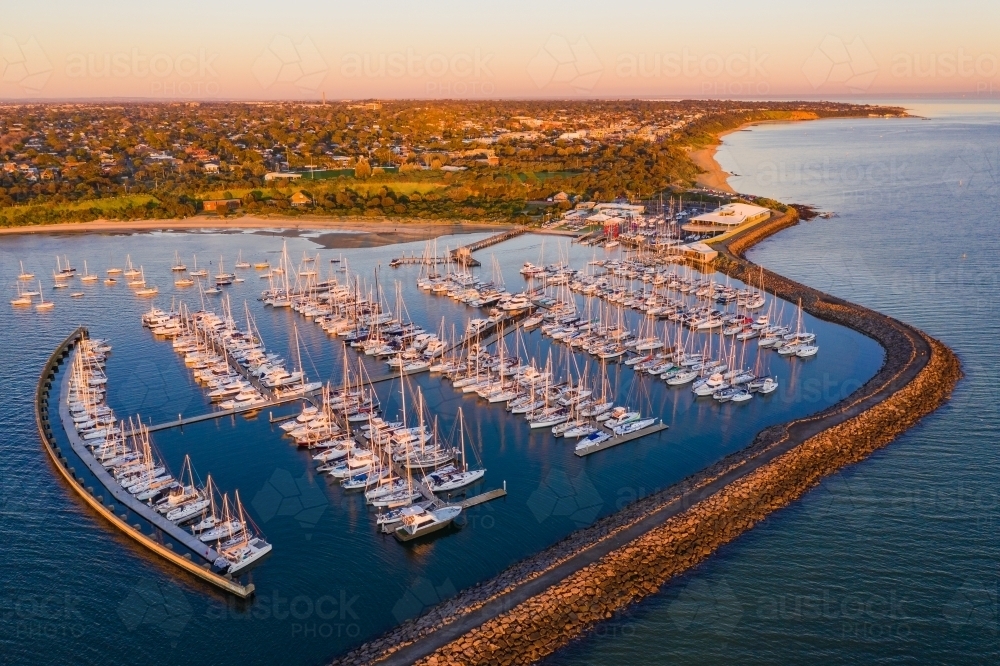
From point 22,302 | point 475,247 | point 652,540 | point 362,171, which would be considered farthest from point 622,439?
point 362,171

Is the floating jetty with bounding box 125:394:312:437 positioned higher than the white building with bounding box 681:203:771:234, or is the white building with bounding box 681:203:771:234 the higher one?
the white building with bounding box 681:203:771:234

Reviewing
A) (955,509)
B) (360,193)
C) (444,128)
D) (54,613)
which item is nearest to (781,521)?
(955,509)

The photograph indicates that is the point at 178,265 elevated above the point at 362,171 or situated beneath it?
situated beneath

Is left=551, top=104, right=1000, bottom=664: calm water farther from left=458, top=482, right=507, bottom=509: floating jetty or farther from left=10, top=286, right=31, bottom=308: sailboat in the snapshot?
left=10, top=286, right=31, bottom=308: sailboat

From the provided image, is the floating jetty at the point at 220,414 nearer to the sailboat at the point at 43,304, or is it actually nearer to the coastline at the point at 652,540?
the coastline at the point at 652,540

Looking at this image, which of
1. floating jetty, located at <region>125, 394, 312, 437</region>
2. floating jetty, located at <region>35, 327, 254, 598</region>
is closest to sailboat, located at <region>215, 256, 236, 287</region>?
floating jetty, located at <region>35, 327, 254, 598</region>

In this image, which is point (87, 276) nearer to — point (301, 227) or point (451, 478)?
point (301, 227)

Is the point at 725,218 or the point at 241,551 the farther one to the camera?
the point at 725,218
